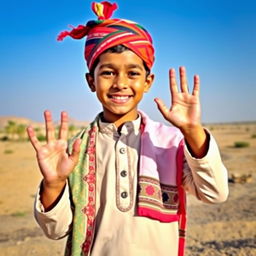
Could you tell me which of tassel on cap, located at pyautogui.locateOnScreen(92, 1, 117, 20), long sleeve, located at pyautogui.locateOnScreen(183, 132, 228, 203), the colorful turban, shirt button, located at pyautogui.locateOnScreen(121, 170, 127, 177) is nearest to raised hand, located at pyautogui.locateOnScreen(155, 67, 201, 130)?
long sleeve, located at pyautogui.locateOnScreen(183, 132, 228, 203)

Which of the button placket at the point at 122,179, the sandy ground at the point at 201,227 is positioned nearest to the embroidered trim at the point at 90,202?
the button placket at the point at 122,179

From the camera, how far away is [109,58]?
2.10 meters

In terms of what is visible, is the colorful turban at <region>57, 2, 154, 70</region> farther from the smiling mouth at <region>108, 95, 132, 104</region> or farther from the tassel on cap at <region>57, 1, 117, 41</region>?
the smiling mouth at <region>108, 95, 132, 104</region>

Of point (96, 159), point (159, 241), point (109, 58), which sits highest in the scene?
point (109, 58)

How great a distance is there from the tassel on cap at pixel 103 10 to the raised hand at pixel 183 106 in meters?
0.60

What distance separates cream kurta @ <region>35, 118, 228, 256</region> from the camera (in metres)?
1.85

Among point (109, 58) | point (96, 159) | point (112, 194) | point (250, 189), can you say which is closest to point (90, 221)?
point (112, 194)

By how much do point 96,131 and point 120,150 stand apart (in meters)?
0.23

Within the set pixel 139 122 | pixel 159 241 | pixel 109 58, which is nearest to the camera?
pixel 159 241

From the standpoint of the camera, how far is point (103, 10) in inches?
88.7

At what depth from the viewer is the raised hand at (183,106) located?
1.85m

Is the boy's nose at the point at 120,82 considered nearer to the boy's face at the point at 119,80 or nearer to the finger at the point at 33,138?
the boy's face at the point at 119,80

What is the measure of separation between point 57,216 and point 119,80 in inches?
31.7

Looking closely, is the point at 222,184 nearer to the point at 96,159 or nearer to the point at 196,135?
the point at 196,135
